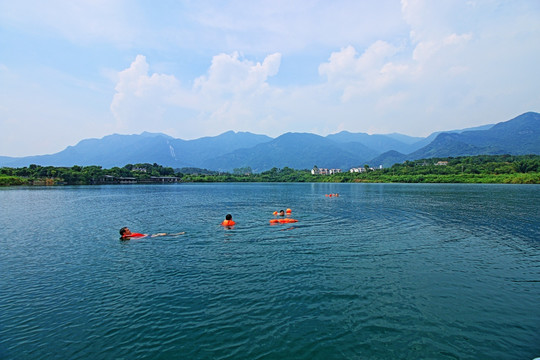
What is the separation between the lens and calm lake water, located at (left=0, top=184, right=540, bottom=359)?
8992mm

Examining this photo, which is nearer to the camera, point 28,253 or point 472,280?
point 472,280

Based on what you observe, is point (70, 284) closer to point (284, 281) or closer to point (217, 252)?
point (217, 252)

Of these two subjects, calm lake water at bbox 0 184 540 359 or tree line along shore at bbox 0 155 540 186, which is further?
tree line along shore at bbox 0 155 540 186

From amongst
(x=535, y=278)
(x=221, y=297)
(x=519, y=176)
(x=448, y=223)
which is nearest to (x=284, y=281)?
(x=221, y=297)

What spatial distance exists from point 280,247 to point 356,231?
9.43m

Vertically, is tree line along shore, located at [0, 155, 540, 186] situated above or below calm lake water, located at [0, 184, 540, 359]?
above

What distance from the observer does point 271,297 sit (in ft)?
40.8

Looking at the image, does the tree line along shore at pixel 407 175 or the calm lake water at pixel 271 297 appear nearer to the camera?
the calm lake water at pixel 271 297

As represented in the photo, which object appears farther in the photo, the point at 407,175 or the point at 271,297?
the point at 407,175

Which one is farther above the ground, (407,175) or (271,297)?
(407,175)

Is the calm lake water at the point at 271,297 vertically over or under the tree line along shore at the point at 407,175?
under

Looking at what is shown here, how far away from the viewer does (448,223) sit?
1218 inches

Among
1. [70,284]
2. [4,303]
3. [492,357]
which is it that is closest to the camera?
[492,357]

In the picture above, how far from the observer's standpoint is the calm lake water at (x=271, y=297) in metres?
8.99
